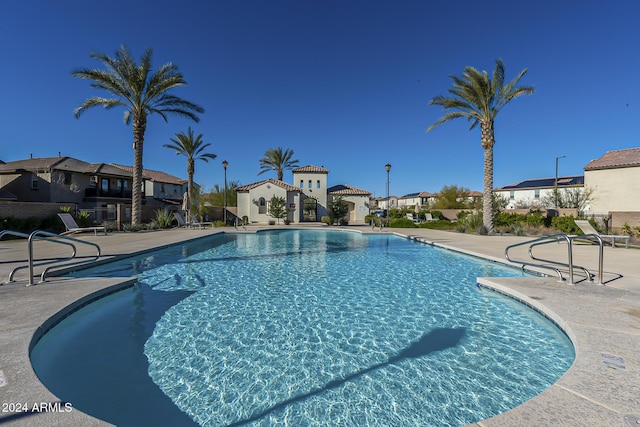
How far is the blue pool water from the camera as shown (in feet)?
10.3

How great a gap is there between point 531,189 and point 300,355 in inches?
2325

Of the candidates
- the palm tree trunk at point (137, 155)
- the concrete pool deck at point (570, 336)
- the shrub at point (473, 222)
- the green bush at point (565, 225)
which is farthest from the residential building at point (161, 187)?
the green bush at point (565, 225)

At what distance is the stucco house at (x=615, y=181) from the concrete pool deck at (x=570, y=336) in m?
25.9

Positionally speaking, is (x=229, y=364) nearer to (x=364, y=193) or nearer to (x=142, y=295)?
(x=142, y=295)

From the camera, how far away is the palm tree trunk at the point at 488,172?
20.0 metres

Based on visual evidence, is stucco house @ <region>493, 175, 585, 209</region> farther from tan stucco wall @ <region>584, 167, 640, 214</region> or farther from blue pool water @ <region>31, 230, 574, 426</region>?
blue pool water @ <region>31, 230, 574, 426</region>

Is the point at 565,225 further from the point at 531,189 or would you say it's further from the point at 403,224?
the point at 531,189

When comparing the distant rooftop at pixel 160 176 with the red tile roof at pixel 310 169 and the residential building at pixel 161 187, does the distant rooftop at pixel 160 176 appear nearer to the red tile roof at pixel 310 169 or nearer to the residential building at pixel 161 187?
the residential building at pixel 161 187

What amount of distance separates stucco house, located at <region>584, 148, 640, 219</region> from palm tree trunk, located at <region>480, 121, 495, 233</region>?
11868 mm

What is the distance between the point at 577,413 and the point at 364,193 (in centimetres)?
3606

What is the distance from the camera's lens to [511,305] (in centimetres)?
607

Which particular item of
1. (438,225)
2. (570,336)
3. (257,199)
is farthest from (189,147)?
(570,336)

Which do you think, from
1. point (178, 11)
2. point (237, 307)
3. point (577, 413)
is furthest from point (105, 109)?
point (577, 413)

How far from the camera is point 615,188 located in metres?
26.5
